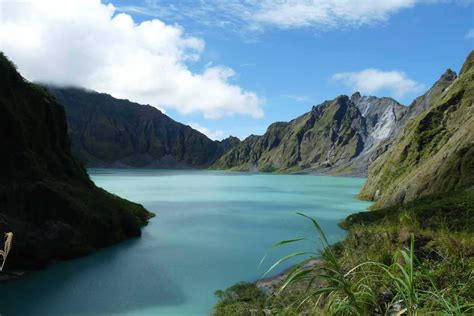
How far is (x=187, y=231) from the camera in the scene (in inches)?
1556

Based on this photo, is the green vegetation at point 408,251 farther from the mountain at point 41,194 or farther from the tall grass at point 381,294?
the mountain at point 41,194

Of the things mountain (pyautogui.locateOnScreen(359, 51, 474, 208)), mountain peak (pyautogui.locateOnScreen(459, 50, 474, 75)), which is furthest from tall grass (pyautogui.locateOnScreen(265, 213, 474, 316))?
mountain peak (pyautogui.locateOnScreen(459, 50, 474, 75))

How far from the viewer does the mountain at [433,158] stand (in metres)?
41.6

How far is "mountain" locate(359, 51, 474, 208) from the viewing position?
4162 centimetres

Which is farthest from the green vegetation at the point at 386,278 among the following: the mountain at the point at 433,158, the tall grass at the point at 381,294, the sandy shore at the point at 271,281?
the mountain at the point at 433,158

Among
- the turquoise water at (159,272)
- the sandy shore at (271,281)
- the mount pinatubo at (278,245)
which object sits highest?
the mount pinatubo at (278,245)

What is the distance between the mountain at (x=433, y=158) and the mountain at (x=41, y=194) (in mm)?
32920

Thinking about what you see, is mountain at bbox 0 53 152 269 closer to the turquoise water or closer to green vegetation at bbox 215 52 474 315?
the turquoise water

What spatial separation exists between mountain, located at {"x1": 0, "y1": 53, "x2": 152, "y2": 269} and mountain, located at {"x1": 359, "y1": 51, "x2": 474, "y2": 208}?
1296 inches

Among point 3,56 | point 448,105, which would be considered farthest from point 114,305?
point 448,105

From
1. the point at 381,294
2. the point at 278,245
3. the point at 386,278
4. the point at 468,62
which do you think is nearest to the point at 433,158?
the point at 278,245

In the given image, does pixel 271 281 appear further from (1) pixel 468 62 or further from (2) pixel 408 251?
(1) pixel 468 62

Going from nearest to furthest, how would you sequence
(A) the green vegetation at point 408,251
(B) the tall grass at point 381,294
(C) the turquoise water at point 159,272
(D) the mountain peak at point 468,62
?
(B) the tall grass at point 381,294, (A) the green vegetation at point 408,251, (C) the turquoise water at point 159,272, (D) the mountain peak at point 468,62

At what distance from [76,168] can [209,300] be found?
2463cm
